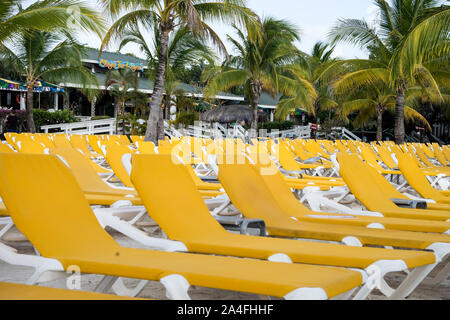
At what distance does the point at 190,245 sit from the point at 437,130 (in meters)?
33.7

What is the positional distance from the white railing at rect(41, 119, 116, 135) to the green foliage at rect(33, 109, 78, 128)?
0.30m

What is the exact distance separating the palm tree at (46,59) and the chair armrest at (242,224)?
1656 cm

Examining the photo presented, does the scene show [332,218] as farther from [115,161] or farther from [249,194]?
[115,161]

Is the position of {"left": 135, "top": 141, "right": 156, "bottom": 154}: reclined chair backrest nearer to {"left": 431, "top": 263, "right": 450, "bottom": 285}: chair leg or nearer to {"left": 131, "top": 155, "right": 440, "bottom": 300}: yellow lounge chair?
{"left": 131, "top": 155, "right": 440, "bottom": 300}: yellow lounge chair

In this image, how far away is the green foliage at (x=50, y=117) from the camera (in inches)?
897

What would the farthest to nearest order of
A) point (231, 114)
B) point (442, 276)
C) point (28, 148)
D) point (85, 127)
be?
point (85, 127) < point (231, 114) < point (28, 148) < point (442, 276)

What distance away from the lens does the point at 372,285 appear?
2.28 m

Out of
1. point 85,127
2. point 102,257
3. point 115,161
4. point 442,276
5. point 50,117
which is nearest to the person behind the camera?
point 102,257

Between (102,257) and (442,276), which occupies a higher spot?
(102,257)

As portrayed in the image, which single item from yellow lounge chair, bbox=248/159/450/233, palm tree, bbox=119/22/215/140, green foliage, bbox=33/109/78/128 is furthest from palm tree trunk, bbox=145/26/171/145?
yellow lounge chair, bbox=248/159/450/233

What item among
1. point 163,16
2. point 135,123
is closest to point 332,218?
point 163,16

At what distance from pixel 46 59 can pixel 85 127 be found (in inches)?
227

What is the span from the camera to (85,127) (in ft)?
80.9

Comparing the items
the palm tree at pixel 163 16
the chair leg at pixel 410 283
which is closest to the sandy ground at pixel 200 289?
the chair leg at pixel 410 283
